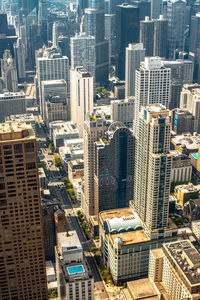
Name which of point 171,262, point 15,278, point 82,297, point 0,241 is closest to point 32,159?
point 0,241

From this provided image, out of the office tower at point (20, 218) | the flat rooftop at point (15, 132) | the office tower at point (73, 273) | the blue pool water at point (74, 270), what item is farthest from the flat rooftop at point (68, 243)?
the flat rooftop at point (15, 132)

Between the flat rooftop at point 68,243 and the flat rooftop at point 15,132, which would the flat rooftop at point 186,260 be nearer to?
the flat rooftop at point 68,243

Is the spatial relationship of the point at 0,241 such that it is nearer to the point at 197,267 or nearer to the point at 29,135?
the point at 29,135

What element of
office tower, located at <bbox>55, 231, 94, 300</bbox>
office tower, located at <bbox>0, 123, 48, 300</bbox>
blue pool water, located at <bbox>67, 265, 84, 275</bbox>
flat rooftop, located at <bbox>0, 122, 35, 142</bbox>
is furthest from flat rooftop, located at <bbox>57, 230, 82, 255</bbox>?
flat rooftop, located at <bbox>0, 122, 35, 142</bbox>

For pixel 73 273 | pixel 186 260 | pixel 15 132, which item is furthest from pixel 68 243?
pixel 15 132

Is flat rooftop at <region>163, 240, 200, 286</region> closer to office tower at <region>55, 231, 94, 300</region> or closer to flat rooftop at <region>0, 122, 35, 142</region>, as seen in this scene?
office tower at <region>55, 231, 94, 300</region>

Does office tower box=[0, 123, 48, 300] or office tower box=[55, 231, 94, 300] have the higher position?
office tower box=[0, 123, 48, 300]
